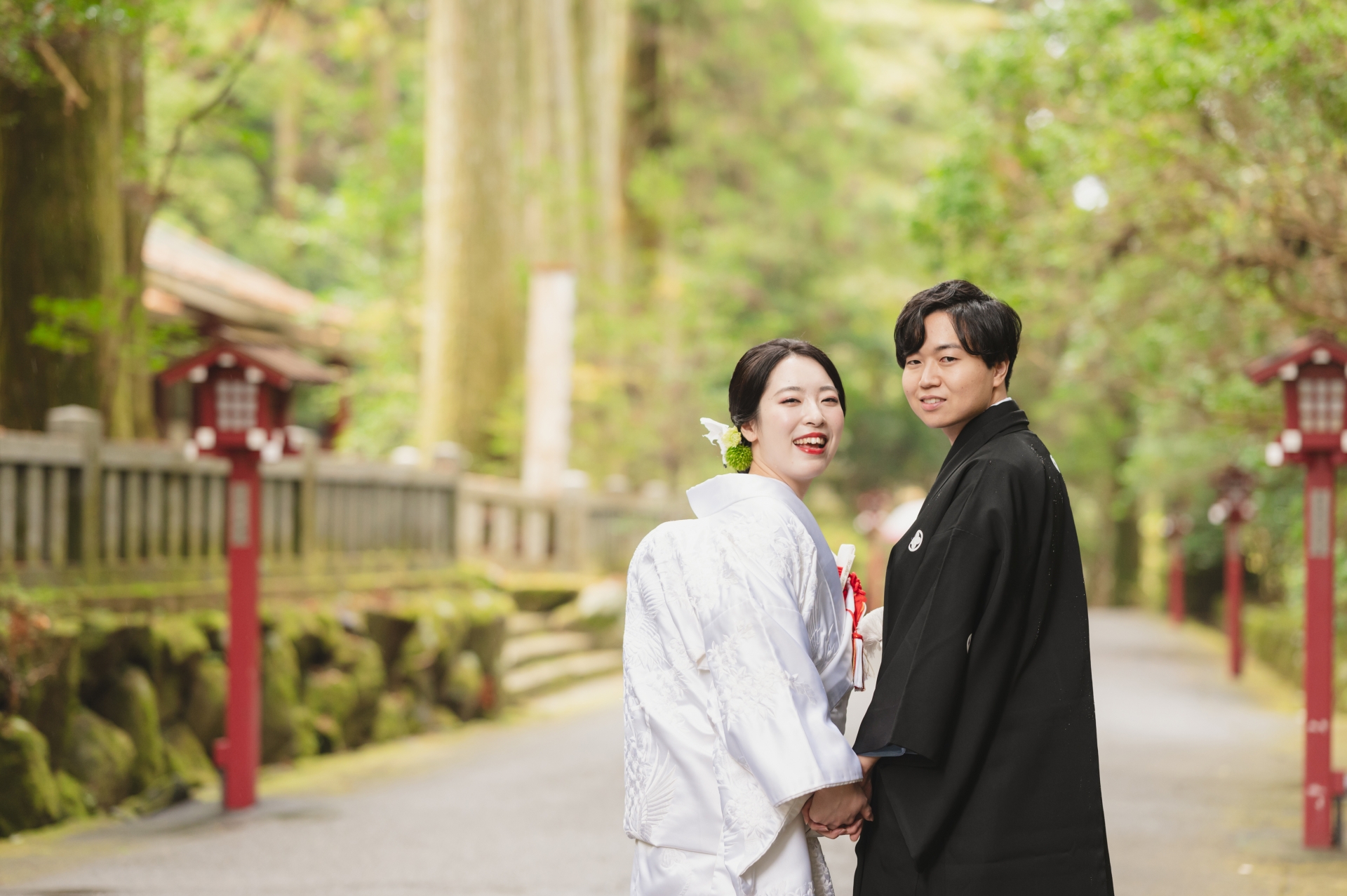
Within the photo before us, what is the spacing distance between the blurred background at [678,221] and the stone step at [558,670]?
1033 millimetres

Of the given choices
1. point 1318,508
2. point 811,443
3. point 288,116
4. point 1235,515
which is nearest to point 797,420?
point 811,443

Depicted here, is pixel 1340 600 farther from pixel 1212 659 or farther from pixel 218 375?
pixel 218 375

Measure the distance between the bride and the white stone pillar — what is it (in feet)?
41.2

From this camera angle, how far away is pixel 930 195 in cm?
1193

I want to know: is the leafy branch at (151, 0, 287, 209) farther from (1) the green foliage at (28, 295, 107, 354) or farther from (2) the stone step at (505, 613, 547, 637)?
(2) the stone step at (505, 613, 547, 637)

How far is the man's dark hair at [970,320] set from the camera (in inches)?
114

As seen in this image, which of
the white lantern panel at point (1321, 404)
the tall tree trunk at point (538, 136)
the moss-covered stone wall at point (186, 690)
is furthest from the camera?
the tall tree trunk at point (538, 136)

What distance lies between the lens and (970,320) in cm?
289

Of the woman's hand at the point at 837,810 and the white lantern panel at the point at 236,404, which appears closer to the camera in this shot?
the woman's hand at the point at 837,810

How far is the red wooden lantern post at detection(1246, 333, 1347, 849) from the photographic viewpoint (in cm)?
668

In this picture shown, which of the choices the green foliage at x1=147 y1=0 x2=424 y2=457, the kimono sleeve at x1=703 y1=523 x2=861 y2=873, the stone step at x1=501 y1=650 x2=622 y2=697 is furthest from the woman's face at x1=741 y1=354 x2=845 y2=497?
the green foliage at x1=147 y1=0 x2=424 y2=457

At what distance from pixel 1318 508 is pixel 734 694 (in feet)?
17.2

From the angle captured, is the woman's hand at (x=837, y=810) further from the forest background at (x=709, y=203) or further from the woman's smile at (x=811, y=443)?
the forest background at (x=709, y=203)

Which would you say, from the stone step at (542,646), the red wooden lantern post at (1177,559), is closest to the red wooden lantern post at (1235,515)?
the red wooden lantern post at (1177,559)
